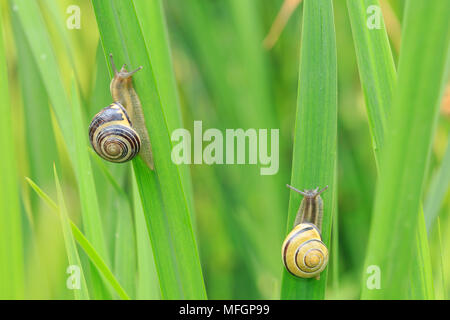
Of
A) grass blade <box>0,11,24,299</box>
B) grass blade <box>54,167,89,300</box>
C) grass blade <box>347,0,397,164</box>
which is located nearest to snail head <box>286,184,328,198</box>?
grass blade <box>347,0,397,164</box>

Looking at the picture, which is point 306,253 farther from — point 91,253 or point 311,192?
point 91,253

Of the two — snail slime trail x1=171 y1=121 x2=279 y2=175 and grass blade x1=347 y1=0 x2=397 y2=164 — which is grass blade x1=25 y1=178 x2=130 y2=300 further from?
grass blade x1=347 y1=0 x2=397 y2=164

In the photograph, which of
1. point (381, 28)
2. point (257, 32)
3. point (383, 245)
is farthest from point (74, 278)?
point (257, 32)

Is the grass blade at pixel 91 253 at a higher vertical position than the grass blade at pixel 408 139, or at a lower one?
lower

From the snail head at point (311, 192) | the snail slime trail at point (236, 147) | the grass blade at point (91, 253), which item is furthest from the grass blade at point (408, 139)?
the snail slime trail at point (236, 147)

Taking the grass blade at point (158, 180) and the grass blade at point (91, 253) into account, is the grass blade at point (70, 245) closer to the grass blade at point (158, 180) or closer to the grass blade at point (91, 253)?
the grass blade at point (91, 253)
